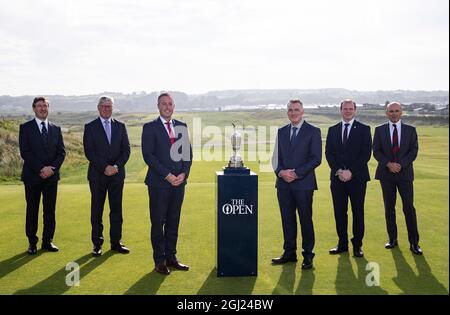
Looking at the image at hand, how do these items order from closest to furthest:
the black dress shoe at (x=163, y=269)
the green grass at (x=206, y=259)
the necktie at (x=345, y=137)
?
the green grass at (x=206, y=259) → the black dress shoe at (x=163, y=269) → the necktie at (x=345, y=137)

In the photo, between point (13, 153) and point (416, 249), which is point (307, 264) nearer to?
point (416, 249)

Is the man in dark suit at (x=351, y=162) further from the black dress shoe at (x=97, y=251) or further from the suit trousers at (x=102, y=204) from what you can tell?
the black dress shoe at (x=97, y=251)

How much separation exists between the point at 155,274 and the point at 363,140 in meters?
3.31

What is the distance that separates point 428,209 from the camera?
30.4 ft

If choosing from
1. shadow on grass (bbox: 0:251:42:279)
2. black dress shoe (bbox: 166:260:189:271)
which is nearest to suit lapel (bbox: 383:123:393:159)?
black dress shoe (bbox: 166:260:189:271)

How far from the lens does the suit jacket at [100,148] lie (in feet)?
20.9

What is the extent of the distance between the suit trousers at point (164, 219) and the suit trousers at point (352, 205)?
2.26m

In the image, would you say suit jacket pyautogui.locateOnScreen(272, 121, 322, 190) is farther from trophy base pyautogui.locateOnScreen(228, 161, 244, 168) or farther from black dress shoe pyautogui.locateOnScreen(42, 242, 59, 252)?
black dress shoe pyautogui.locateOnScreen(42, 242, 59, 252)

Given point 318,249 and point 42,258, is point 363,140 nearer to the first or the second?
point 318,249

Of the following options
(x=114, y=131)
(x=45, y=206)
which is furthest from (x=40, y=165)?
(x=114, y=131)

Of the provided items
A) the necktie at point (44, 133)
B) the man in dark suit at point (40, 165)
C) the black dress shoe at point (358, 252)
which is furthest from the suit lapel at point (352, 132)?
the necktie at point (44, 133)

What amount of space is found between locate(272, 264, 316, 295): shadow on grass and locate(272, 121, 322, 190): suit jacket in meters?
1.03
